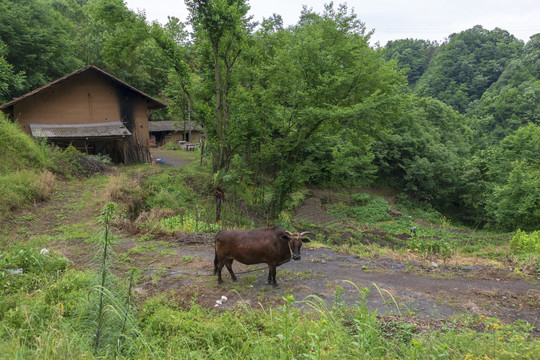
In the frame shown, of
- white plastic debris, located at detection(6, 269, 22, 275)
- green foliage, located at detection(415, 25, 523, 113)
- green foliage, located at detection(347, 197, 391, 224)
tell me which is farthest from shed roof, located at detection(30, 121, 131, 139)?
green foliage, located at detection(415, 25, 523, 113)

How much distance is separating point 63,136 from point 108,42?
26.5ft

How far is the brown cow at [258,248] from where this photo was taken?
6.95 meters

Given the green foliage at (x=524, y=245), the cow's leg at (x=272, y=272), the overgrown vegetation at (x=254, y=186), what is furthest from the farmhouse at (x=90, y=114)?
the green foliage at (x=524, y=245)

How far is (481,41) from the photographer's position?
7581cm

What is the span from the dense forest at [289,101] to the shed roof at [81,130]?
10.6 feet

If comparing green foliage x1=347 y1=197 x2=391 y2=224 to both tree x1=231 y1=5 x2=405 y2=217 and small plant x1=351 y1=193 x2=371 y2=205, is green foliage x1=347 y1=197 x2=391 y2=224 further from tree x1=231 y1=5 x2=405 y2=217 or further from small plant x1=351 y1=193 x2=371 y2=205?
tree x1=231 y1=5 x2=405 y2=217

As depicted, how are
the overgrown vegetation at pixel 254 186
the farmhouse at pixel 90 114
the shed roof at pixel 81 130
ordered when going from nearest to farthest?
the overgrown vegetation at pixel 254 186 < the shed roof at pixel 81 130 < the farmhouse at pixel 90 114

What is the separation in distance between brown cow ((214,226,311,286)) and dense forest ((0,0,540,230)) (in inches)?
277

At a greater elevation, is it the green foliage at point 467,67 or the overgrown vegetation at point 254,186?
the green foliage at point 467,67

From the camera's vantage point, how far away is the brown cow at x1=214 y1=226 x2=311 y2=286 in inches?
274

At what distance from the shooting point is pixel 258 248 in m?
6.96

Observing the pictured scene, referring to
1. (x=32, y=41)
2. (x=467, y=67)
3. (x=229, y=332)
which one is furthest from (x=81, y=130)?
(x=467, y=67)

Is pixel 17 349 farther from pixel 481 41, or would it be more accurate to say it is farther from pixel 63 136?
pixel 481 41

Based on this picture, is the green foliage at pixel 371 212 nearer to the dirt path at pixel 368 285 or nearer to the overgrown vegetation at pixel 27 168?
the dirt path at pixel 368 285
